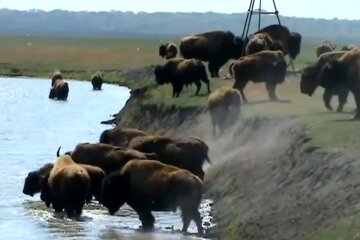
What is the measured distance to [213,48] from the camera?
3562cm

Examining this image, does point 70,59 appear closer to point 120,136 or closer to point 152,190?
point 120,136

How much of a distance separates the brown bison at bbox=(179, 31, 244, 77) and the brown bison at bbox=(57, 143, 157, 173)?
49.2 feet

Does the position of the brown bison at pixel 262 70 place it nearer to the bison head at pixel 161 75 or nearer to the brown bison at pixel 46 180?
the bison head at pixel 161 75

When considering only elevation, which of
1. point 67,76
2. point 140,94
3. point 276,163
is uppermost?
point 276,163

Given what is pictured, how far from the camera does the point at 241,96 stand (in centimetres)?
2697

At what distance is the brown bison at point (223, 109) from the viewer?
2491 centimetres

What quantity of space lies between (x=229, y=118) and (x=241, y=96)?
2.16 metres

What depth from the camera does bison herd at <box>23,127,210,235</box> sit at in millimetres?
17219

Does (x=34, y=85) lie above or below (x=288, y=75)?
below

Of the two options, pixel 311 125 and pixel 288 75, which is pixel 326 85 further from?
pixel 288 75

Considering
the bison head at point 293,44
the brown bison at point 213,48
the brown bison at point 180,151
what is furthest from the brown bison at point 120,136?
the bison head at point 293,44

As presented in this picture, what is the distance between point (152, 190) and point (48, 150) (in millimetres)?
14249

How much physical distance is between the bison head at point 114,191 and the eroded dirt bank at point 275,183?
1576 mm

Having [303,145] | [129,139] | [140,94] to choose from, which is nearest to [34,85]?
[140,94]
